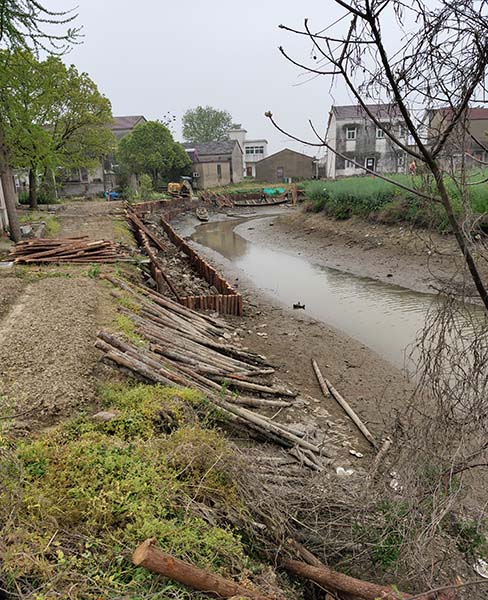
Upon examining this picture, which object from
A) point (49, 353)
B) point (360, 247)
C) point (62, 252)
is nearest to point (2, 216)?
point (62, 252)

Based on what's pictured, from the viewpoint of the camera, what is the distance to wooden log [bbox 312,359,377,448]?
5.94 meters

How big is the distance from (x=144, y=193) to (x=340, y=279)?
92.0 ft

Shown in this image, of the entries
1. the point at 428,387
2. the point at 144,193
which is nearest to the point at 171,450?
the point at 428,387

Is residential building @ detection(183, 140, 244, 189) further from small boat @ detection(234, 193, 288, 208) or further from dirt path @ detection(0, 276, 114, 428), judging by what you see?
dirt path @ detection(0, 276, 114, 428)

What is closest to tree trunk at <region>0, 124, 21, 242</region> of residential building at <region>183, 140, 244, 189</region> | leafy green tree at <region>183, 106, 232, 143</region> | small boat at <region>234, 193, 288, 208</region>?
small boat at <region>234, 193, 288, 208</region>

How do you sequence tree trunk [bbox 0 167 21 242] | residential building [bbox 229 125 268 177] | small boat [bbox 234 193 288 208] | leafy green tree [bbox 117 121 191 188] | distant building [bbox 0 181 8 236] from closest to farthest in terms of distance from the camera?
tree trunk [bbox 0 167 21 242] → distant building [bbox 0 181 8 236] → leafy green tree [bbox 117 121 191 188] → small boat [bbox 234 193 288 208] → residential building [bbox 229 125 268 177]

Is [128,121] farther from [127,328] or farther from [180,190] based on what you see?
[127,328]

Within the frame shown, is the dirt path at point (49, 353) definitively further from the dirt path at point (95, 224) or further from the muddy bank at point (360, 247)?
the muddy bank at point (360, 247)

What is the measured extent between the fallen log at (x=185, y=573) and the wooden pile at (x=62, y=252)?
10.7m

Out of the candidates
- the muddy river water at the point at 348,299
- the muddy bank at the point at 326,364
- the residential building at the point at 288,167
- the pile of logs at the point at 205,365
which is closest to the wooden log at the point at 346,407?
the muddy bank at the point at 326,364

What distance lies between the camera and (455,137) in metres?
2.16

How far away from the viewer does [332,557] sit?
10.9 ft

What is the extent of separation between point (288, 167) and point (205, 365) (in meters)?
57.2

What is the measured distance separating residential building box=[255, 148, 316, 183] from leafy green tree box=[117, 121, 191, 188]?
1845 centimetres
